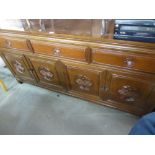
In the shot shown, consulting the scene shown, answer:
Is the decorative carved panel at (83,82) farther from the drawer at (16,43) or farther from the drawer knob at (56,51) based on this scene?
the drawer at (16,43)

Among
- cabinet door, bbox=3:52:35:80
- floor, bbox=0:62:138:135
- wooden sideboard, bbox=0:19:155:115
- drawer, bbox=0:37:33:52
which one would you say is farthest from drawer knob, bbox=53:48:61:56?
floor, bbox=0:62:138:135

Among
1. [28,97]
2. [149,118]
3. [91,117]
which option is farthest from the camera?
[28,97]

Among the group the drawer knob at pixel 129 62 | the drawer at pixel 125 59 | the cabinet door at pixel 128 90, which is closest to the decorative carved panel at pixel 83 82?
the cabinet door at pixel 128 90

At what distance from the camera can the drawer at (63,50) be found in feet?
2.93

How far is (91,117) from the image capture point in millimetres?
1329

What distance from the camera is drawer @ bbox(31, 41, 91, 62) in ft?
2.93

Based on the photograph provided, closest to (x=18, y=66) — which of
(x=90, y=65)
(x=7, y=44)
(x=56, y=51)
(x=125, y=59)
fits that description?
(x=7, y=44)

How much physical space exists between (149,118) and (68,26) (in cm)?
78

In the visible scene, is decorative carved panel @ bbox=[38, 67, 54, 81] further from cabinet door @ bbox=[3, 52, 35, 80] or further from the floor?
the floor

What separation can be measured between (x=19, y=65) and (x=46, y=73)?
333mm

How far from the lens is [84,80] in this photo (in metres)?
1.14

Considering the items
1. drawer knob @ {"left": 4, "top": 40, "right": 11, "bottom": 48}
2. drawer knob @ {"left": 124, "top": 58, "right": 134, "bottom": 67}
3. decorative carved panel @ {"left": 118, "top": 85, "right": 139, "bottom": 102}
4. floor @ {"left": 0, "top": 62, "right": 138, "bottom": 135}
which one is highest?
drawer knob @ {"left": 4, "top": 40, "right": 11, "bottom": 48}
